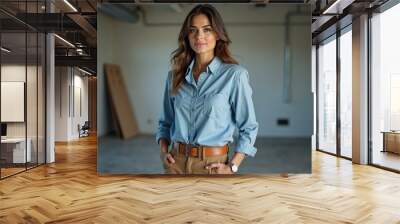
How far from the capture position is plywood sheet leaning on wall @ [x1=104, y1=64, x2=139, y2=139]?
14.8 ft

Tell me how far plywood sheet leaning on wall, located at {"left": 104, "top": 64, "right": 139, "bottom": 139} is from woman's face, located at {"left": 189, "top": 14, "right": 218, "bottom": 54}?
7.25ft

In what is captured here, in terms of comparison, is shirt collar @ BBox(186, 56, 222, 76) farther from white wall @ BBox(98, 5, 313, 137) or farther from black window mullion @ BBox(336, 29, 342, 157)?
black window mullion @ BBox(336, 29, 342, 157)

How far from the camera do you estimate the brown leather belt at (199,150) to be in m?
2.43

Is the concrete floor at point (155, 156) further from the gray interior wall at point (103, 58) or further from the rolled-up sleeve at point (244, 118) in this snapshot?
the rolled-up sleeve at point (244, 118)

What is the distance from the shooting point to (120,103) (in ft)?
15.3

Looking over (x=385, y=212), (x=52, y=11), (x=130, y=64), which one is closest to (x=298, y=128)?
(x=385, y=212)

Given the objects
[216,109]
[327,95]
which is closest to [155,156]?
[216,109]

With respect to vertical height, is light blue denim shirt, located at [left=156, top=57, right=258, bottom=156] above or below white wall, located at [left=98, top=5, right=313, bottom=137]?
below

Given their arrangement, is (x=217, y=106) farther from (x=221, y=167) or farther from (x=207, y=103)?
(x=221, y=167)

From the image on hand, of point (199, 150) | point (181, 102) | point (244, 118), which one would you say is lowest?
point (199, 150)

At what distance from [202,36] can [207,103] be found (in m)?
0.41

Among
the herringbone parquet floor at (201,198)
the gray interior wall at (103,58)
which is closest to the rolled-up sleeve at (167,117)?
the herringbone parquet floor at (201,198)

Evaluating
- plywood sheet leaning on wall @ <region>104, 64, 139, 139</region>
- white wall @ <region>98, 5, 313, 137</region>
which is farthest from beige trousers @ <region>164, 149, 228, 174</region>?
plywood sheet leaning on wall @ <region>104, 64, 139, 139</region>

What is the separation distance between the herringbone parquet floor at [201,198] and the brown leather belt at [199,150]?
0.28 meters
